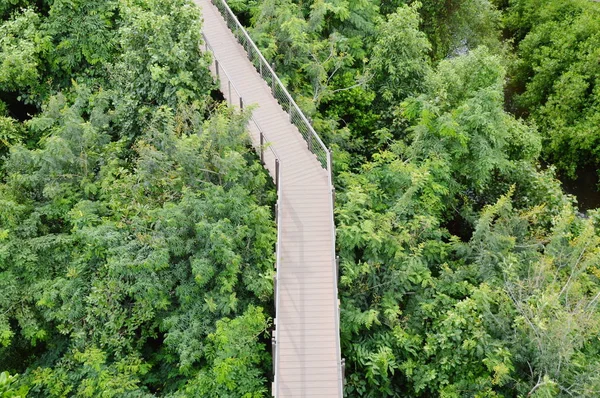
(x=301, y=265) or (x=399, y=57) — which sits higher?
(x=399, y=57)

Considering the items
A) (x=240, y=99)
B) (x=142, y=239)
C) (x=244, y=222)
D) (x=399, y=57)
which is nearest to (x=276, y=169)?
(x=244, y=222)

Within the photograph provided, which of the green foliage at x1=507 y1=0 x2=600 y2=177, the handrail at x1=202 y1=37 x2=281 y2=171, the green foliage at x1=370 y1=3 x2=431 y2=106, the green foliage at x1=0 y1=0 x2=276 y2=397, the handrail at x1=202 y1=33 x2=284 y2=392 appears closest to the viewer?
the green foliage at x1=0 y1=0 x2=276 y2=397

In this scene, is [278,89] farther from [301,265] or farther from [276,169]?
[301,265]

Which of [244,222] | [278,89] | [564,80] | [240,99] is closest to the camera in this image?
[244,222]

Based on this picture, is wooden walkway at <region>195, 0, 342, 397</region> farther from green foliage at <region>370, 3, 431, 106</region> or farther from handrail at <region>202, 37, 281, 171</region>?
green foliage at <region>370, 3, 431, 106</region>

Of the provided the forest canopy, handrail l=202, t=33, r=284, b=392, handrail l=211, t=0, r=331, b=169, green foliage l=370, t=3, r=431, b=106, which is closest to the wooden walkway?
handrail l=202, t=33, r=284, b=392

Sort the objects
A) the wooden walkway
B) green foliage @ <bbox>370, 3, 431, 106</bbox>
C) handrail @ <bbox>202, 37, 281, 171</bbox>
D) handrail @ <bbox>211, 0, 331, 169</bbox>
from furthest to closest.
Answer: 1. green foliage @ <bbox>370, 3, 431, 106</bbox>
2. handrail @ <bbox>211, 0, 331, 169</bbox>
3. handrail @ <bbox>202, 37, 281, 171</bbox>
4. the wooden walkway

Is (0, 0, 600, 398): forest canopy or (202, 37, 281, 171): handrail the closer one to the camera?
(0, 0, 600, 398): forest canopy

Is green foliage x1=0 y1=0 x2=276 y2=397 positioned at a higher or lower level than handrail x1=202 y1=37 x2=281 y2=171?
lower
